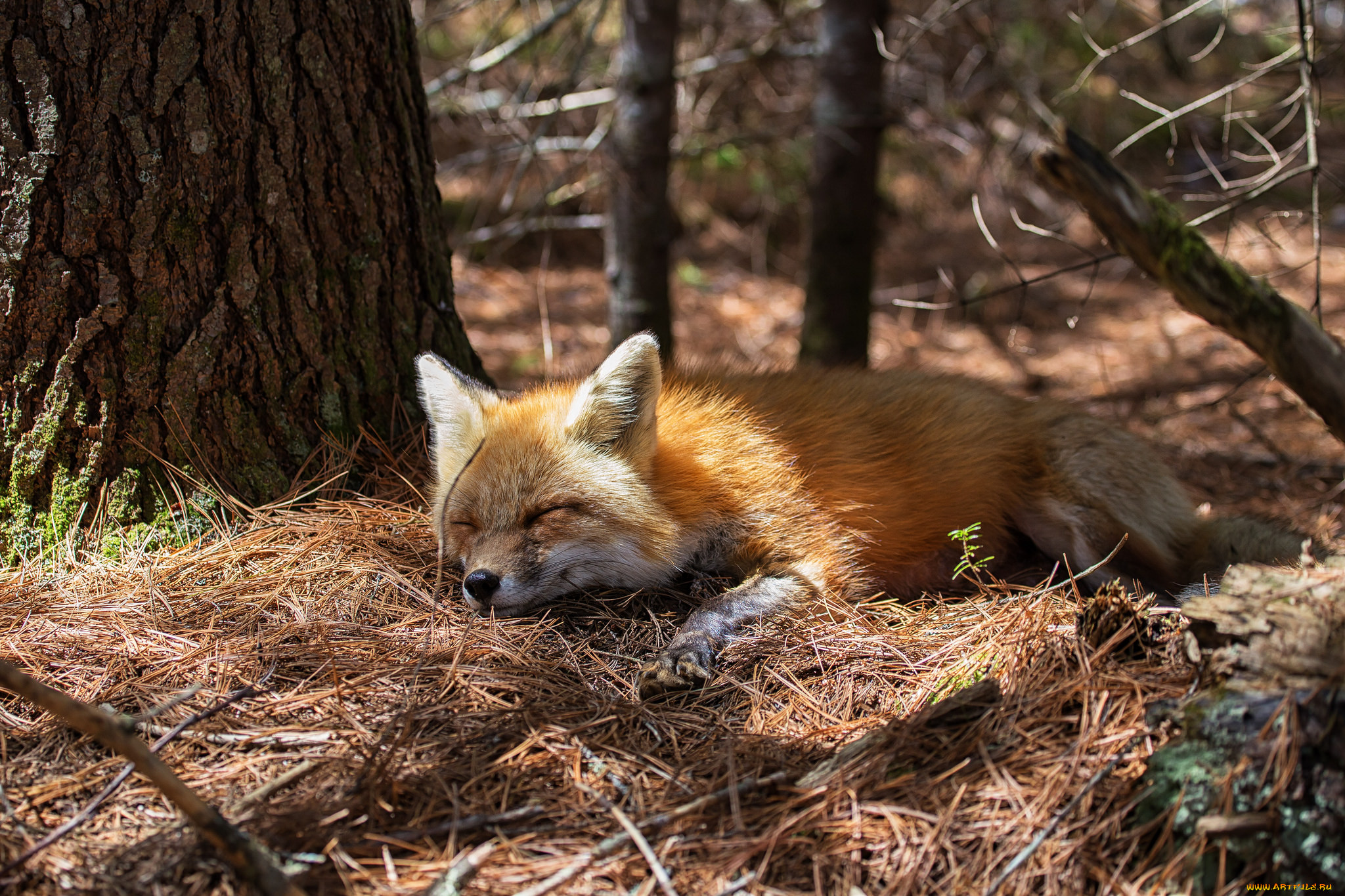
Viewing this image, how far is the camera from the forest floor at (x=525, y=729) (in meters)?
2.05

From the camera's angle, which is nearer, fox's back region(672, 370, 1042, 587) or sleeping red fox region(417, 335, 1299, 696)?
sleeping red fox region(417, 335, 1299, 696)

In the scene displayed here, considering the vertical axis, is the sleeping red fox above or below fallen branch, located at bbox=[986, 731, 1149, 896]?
above

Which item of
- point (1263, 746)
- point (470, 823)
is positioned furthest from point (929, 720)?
point (470, 823)

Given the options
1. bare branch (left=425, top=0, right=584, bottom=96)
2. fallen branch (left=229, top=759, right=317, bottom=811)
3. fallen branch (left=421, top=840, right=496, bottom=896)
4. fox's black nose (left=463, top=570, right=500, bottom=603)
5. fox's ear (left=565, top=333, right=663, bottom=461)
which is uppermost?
bare branch (left=425, top=0, right=584, bottom=96)

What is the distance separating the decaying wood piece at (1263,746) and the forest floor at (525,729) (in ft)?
0.43

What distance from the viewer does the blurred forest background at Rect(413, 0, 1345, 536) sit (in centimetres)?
580

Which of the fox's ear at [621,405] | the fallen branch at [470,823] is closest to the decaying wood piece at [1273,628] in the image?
the fallen branch at [470,823]

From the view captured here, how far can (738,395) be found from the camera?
3895 millimetres

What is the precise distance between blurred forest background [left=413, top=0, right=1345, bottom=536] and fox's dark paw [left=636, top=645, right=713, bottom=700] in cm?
207

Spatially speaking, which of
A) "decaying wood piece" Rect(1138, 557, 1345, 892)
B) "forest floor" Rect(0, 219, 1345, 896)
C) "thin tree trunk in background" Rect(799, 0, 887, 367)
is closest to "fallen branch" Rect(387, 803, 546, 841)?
"forest floor" Rect(0, 219, 1345, 896)

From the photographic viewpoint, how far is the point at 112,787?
6.98 ft

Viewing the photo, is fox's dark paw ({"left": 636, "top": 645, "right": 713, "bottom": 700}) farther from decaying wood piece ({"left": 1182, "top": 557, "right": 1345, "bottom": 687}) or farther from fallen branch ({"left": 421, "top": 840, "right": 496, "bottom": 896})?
decaying wood piece ({"left": 1182, "top": 557, "right": 1345, "bottom": 687})

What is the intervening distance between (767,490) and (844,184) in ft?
11.7


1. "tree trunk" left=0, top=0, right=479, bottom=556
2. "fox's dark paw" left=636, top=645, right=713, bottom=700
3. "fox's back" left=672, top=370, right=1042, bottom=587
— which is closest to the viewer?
"fox's dark paw" left=636, top=645, right=713, bottom=700
